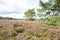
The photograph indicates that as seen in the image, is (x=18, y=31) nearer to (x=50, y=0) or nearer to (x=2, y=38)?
(x=2, y=38)

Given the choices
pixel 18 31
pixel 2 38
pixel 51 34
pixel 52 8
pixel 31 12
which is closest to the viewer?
pixel 2 38

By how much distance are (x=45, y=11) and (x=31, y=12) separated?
36805mm

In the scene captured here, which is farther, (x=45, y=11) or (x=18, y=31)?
(x=45, y=11)

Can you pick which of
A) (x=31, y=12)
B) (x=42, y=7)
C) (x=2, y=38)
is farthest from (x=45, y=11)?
(x=31, y=12)

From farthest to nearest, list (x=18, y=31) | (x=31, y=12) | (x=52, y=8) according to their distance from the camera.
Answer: (x=31, y=12), (x=52, y=8), (x=18, y=31)

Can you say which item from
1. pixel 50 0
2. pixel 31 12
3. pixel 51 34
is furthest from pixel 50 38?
pixel 31 12

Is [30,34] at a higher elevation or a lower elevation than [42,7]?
lower

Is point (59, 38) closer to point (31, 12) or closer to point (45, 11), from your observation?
point (45, 11)

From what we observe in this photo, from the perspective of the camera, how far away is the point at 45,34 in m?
13.0

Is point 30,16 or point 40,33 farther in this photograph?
point 30,16

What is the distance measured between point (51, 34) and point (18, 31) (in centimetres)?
249

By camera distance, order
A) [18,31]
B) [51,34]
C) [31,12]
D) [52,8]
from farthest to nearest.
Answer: [31,12] → [52,8] → [18,31] → [51,34]

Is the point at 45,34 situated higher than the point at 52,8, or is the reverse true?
the point at 52,8

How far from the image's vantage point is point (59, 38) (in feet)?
41.3
